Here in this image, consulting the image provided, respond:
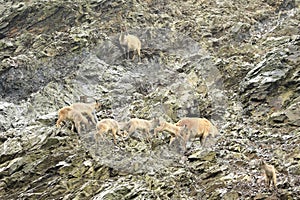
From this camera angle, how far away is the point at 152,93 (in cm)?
1902

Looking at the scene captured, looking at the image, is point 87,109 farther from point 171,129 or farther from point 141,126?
point 171,129

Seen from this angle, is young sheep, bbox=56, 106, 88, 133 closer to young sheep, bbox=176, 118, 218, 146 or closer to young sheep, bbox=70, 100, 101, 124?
young sheep, bbox=70, 100, 101, 124

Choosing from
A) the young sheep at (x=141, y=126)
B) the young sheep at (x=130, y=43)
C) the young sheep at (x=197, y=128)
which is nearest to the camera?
the young sheep at (x=197, y=128)

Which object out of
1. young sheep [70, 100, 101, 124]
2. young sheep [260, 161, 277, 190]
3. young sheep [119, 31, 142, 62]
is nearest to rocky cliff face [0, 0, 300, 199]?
young sheep [260, 161, 277, 190]

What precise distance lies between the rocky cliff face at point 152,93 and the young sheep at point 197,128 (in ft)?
1.00

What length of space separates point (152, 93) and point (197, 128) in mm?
4514

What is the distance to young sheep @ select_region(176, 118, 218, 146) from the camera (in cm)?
1484

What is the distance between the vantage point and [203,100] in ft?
60.3

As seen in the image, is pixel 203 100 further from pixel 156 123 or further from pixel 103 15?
pixel 103 15

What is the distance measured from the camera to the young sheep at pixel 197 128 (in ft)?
48.7

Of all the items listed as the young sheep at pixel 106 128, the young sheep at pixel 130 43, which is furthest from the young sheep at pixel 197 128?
the young sheep at pixel 130 43

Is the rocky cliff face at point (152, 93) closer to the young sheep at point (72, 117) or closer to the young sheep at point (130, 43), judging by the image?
the young sheep at point (72, 117)

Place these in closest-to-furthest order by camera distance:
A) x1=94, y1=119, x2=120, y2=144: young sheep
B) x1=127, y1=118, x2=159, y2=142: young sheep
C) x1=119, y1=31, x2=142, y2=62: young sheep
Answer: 1. x1=94, y1=119, x2=120, y2=144: young sheep
2. x1=127, y1=118, x2=159, y2=142: young sheep
3. x1=119, y1=31, x2=142, y2=62: young sheep

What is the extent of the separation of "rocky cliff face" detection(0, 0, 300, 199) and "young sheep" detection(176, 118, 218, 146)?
304 millimetres
